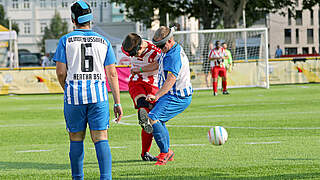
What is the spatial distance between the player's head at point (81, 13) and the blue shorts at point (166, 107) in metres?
2.20

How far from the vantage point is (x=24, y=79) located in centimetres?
2655

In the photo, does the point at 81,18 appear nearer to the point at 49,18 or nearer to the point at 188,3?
the point at 188,3

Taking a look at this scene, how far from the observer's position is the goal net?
85.9 ft

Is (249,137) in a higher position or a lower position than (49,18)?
lower

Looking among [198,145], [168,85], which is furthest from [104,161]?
[198,145]

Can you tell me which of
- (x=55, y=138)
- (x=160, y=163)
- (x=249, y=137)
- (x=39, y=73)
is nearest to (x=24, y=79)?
(x=39, y=73)

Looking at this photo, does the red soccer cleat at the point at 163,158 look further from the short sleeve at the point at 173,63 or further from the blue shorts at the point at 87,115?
the blue shorts at the point at 87,115

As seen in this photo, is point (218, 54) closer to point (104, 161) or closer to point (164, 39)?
point (164, 39)

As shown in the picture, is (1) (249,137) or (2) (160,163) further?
(1) (249,137)

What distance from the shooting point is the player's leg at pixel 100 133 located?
548 cm

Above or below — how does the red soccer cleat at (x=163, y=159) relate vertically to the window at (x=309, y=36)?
below

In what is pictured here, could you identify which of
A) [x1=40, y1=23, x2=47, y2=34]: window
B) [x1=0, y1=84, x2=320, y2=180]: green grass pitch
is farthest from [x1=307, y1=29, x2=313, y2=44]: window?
[x1=0, y1=84, x2=320, y2=180]: green grass pitch

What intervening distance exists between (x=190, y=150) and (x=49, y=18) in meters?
98.1

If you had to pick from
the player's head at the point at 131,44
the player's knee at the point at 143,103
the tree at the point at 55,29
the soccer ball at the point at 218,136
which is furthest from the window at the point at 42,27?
the soccer ball at the point at 218,136
